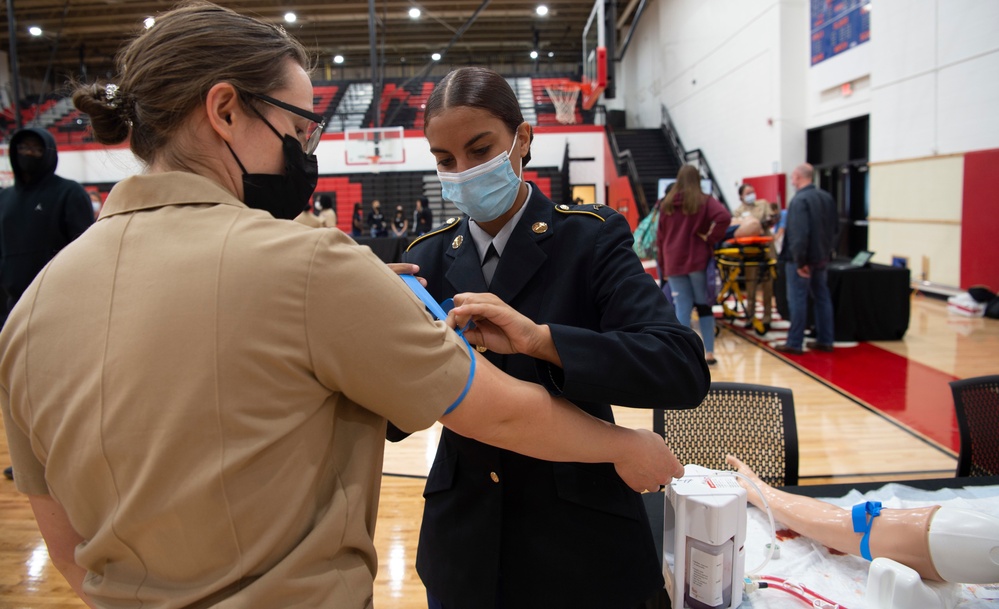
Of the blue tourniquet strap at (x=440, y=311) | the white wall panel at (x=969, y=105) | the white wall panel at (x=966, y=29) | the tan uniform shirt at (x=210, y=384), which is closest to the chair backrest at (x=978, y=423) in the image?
the blue tourniquet strap at (x=440, y=311)

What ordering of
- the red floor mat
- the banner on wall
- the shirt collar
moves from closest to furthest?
the shirt collar
the red floor mat
the banner on wall

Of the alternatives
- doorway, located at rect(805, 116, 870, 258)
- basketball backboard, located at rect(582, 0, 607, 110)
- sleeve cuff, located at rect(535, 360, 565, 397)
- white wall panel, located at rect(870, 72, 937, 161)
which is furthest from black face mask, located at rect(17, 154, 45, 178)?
basketball backboard, located at rect(582, 0, 607, 110)

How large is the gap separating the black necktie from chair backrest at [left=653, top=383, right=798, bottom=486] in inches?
42.8

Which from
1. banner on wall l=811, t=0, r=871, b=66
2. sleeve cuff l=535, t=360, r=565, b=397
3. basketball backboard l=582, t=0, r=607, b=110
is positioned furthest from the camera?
basketball backboard l=582, t=0, r=607, b=110

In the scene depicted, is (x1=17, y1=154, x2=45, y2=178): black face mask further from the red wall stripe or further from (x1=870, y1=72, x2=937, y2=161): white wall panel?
(x1=870, y1=72, x2=937, y2=161): white wall panel

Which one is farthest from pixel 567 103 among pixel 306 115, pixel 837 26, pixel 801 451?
pixel 306 115

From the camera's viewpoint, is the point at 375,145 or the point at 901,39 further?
the point at 375,145

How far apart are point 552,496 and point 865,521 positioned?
0.75m

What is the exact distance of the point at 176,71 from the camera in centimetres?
74

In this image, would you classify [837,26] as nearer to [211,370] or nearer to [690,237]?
[690,237]

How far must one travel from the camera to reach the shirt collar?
1207 mm

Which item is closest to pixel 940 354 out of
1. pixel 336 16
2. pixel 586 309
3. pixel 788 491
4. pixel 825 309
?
pixel 825 309

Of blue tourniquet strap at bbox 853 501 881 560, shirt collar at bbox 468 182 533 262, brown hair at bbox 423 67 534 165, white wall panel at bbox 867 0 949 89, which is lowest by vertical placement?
blue tourniquet strap at bbox 853 501 881 560

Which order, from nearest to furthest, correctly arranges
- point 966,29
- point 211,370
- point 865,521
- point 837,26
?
point 211,370 → point 865,521 → point 966,29 → point 837,26
